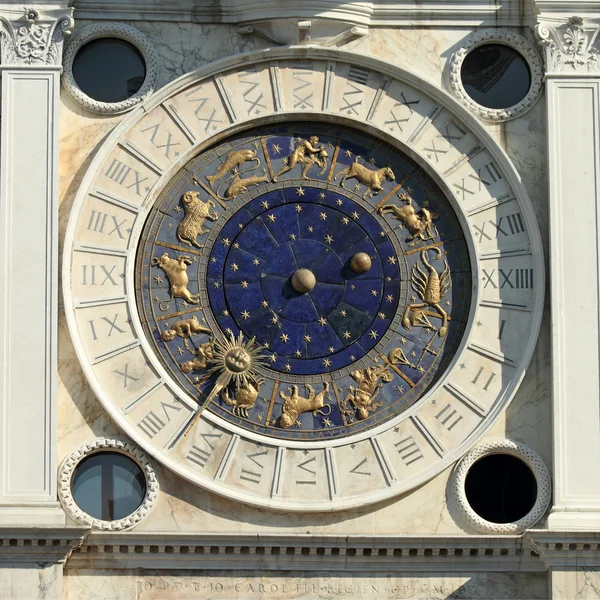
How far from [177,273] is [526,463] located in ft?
11.2

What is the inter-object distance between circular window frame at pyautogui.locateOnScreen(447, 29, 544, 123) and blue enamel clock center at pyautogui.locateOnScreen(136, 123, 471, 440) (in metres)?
0.76

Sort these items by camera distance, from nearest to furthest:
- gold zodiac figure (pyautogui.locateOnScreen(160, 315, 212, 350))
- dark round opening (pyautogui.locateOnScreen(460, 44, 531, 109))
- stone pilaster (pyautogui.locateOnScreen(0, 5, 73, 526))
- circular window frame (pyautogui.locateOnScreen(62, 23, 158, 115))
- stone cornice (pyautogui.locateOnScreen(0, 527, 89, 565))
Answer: stone cornice (pyautogui.locateOnScreen(0, 527, 89, 565)) → stone pilaster (pyautogui.locateOnScreen(0, 5, 73, 526)) → gold zodiac figure (pyautogui.locateOnScreen(160, 315, 212, 350)) → circular window frame (pyautogui.locateOnScreen(62, 23, 158, 115)) → dark round opening (pyautogui.locateOnScreen(460, 44, 531, 109))

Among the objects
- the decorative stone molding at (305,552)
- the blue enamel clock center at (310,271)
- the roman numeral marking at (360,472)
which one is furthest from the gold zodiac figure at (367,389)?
the decorative stone molding at (305,552)

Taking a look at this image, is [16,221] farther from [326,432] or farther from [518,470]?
[518,470]

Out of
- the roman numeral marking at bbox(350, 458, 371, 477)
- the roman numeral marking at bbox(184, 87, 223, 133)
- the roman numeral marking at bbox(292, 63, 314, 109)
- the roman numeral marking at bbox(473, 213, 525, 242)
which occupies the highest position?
the roman numeral marking at bbox(292, 63, 314, 109)

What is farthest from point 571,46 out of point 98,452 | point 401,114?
point 98,452

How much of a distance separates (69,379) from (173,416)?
3.08ft

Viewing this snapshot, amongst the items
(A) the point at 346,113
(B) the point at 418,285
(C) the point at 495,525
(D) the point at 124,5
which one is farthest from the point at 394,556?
(D) the point at 124,5

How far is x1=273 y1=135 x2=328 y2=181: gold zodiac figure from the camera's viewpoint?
23.3 metres

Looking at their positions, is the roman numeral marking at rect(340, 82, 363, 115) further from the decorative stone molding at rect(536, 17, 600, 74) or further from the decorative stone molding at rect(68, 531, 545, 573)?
the decorative stone molding at rect(68, 531, 545, 573)

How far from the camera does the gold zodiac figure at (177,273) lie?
23.0m

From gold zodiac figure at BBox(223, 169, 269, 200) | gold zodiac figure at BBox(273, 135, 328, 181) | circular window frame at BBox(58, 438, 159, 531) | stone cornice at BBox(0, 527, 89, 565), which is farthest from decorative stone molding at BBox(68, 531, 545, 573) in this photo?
gold zodiac figure at BBox(273, 135, 328, 181)

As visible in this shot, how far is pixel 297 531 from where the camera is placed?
22500mm

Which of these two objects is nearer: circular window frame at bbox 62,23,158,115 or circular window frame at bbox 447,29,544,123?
circular window frame at bbox 62,23,158,115
